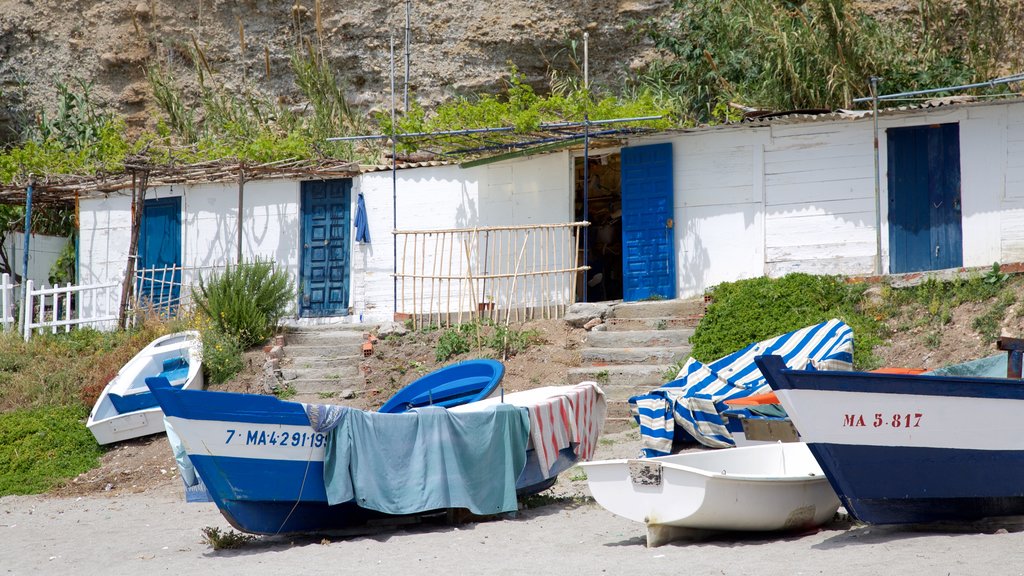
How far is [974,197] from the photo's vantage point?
1410 cm

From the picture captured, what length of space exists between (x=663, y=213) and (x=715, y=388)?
502cm

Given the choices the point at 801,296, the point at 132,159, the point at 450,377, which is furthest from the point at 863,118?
the point at 132,159

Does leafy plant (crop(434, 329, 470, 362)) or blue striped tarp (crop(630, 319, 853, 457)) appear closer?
blue striped tarp (crop(630, 319, 853, 457))

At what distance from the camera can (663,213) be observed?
1562 cm

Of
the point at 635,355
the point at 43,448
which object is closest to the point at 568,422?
the point at 635,355

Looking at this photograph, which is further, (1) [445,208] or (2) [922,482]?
(1) [445,208]

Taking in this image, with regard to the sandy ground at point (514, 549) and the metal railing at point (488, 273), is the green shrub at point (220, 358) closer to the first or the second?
the metal railing at point (488, 273)

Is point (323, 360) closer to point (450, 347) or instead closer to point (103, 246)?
point (450, 347)

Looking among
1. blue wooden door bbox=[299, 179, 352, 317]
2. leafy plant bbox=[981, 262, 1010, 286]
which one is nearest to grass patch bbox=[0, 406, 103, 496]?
blue wooden door bbox=[299, 179, 352, 317]

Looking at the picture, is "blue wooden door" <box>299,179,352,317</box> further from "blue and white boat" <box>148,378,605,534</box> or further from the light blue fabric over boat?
the light blue fabric over boat

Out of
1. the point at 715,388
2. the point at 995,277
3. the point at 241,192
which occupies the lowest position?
the point at 715,388

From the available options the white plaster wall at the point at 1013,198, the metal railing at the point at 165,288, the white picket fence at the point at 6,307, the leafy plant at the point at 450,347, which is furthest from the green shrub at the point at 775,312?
the white picket fence at the point at 6,307

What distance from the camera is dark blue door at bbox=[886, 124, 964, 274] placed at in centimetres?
1426

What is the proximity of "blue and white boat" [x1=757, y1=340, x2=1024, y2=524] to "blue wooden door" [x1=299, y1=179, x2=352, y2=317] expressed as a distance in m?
11.2
